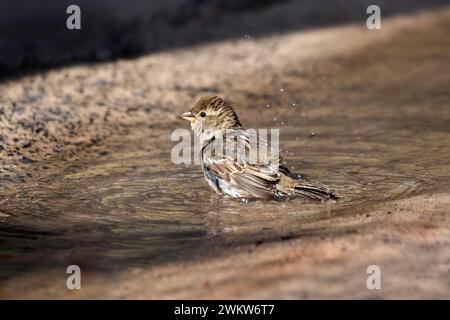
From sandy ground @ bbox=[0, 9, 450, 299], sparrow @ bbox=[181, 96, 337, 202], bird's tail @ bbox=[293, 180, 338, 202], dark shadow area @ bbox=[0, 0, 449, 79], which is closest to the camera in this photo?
sandy ground @ bbox=[0, 9, 450, 299]

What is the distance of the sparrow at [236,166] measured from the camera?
8.05m

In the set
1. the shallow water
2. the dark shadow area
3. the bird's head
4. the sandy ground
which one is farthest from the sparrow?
the dark shadow area

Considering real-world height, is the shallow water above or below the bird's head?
below

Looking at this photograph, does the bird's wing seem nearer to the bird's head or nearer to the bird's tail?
the bird's tail

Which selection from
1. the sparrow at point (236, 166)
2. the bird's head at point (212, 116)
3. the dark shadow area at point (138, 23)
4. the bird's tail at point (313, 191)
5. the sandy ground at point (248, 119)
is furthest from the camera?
the dark shadow area at point (138, 23)

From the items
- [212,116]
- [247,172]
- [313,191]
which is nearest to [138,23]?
[212,116]

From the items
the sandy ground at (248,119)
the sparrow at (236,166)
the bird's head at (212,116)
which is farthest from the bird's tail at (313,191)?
the bird's head at (212,116)

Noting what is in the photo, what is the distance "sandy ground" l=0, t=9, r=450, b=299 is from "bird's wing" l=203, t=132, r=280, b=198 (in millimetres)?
1001

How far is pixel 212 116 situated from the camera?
883 cm

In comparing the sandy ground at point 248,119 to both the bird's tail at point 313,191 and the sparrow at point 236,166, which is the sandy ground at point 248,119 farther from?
the sparrow at point 236,166

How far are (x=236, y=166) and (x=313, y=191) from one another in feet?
2.63

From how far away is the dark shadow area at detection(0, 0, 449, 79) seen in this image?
Result: 13.6 metres

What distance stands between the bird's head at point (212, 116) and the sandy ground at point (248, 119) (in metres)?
1.64
